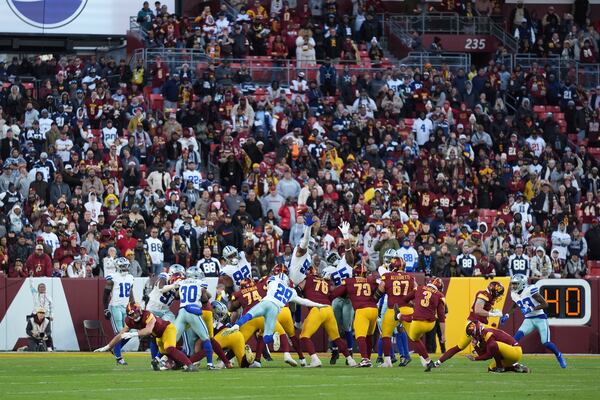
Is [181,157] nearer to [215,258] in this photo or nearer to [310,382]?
[215,258]

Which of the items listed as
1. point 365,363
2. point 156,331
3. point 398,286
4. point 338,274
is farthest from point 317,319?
point 156,331

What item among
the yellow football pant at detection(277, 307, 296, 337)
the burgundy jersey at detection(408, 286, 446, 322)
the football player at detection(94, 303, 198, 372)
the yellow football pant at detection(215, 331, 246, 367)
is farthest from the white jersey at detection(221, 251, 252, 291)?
the burgundy jersey at detection(408, 286, 446, 322)

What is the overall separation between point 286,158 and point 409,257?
4.95 m

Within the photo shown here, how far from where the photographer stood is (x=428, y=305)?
19766 mm

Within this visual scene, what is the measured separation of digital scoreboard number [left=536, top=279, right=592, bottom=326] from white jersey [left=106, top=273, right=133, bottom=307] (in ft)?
24.7

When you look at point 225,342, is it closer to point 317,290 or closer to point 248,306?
point 248,306

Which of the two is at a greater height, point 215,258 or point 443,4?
point 443,4

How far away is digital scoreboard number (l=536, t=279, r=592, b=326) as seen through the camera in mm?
25797

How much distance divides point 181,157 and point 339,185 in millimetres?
3317

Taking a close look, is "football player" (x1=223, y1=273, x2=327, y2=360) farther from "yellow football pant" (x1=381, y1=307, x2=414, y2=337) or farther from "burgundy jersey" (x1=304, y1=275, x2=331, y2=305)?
"yellow football pant" (x1=381, y1=307, x2=414, y2=337)

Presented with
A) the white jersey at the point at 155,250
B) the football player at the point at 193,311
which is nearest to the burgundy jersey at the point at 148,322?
the football player at the point at 193,311

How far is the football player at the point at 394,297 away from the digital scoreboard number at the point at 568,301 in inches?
231

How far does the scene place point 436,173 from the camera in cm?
3098

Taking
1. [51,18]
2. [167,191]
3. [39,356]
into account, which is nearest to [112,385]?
[39,356]
